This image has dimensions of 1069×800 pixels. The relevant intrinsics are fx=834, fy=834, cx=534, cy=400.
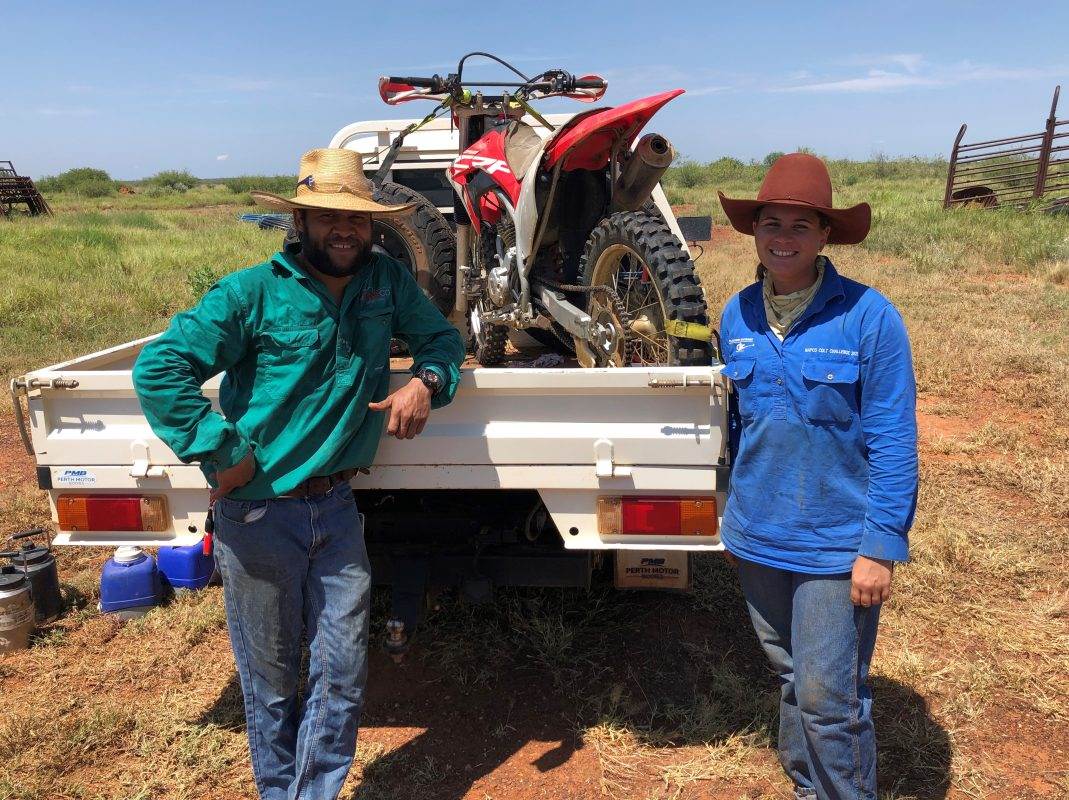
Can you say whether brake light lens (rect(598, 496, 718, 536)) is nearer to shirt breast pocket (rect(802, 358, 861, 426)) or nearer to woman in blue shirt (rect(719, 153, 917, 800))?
woman in blue shirt (rect(719, 153, 917, 800))

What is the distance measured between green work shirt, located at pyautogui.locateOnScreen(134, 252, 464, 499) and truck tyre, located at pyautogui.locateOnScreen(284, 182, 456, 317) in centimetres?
315

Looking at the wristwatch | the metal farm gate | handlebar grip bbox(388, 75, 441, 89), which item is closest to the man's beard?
the wristwatch

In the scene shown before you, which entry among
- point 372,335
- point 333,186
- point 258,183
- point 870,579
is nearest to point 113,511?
point 372,335

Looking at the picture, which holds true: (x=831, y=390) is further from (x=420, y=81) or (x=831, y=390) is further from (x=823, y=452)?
(x=420, y=81)

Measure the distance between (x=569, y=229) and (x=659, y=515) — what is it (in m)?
2.19

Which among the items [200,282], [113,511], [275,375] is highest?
[275,375]

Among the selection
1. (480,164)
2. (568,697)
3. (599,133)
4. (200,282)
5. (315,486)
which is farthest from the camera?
(200,282)

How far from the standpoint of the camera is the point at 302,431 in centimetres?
221

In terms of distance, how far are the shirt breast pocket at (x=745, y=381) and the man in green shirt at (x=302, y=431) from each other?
78cm

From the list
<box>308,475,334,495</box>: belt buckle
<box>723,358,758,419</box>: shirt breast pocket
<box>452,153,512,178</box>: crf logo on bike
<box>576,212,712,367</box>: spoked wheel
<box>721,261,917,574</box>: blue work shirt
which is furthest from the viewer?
<box>452,153,512,178</box>: crf logo on bike

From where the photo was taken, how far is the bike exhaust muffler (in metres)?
3.67

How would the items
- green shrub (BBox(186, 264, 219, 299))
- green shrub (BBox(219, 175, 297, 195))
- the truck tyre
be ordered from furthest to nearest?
green shrub (BBox(219, 175, 297, 195)), green shrub (BBox(186, 264, 219, 299)), the truck tyre

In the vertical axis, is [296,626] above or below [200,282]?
above

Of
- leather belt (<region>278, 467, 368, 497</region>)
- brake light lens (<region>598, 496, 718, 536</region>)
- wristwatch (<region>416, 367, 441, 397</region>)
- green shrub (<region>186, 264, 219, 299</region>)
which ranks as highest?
wristwatch (<region>416, 367, 441, 397</region>)
